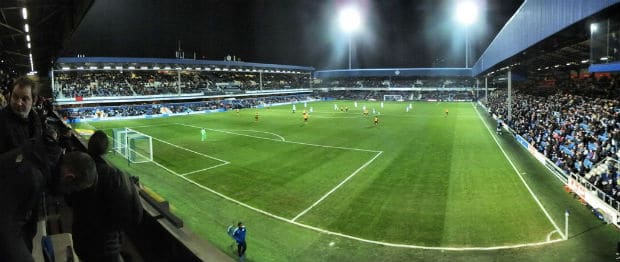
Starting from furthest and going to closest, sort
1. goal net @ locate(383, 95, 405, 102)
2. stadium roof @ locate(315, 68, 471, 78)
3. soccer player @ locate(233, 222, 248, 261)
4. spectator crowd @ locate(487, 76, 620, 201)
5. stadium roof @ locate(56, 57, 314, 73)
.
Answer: goal net @ locate(383, 95, 405, 102) < stadium roof @ locate(315, 68, 471, 78) < stadium roof @ locate(56, 57, 314, 73) < spectator crowd @ locate(487, 76, 620, 201) < soccer player @ locate(233, 222, 248, 261)

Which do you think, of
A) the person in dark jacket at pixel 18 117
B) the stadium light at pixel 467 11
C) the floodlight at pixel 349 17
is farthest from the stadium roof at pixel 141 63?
the person in dark jacket at pixel 18 117

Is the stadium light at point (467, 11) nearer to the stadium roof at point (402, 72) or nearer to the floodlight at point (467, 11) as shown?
the floodlight at point (467, 11)

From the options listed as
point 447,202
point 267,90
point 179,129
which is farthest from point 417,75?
point 447,202

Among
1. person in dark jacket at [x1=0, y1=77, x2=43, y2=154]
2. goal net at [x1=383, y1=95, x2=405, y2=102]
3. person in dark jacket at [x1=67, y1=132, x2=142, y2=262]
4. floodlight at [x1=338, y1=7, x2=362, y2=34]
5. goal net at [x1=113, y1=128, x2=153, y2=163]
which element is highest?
floodlight at [x1=338, y1=7, x2=362, y2=34]

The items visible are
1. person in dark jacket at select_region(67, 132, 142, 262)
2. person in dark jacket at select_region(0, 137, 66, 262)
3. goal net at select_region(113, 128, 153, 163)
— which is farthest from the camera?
goal net at select_region(113, 128, 153, 163)

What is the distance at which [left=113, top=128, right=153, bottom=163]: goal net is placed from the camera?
83.3ft

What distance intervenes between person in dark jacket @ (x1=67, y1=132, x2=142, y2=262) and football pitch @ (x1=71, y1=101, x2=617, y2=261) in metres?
9.06

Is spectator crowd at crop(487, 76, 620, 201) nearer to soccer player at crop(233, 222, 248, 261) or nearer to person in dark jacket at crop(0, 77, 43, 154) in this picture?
soccer player at crop(233, 222, 248, 261)

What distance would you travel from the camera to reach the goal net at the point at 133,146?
999 inches

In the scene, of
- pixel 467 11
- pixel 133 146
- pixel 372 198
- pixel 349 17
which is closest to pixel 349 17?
pixel 349 17

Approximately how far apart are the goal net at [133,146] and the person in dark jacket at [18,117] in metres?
22.9

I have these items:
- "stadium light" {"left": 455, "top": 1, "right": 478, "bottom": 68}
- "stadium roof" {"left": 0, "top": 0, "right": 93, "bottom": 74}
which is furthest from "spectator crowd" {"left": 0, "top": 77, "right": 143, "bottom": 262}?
"stadium light" {"left": 455, "top": 1, "right": 478, "bottom": 68}

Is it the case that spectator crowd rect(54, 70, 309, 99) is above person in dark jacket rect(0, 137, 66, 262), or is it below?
above

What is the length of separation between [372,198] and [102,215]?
1485 cm
